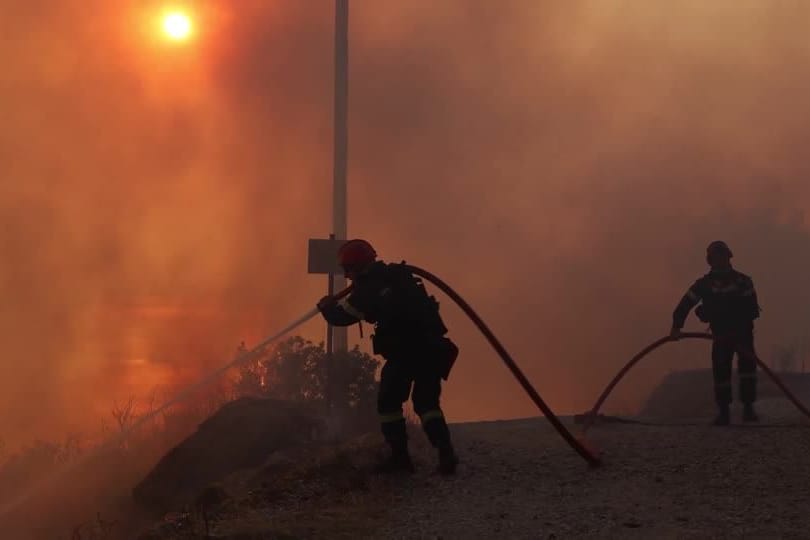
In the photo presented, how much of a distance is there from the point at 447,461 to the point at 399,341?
1.07 meters

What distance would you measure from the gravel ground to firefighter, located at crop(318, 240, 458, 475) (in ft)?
1.27

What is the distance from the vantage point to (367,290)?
8328 mm

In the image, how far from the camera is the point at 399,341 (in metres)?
8.29

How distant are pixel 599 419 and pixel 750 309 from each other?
6.79 ft

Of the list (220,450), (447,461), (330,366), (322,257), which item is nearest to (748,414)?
(447,461)

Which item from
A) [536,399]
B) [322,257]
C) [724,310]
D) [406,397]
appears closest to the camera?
[406,397]

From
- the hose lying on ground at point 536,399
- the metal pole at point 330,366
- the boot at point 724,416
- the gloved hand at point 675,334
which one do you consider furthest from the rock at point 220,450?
the boot at point 724,416

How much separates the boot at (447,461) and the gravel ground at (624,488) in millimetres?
91

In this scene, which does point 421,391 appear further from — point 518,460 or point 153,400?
point 153,400

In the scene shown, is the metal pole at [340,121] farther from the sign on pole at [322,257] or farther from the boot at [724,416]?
the boot at [724,416]

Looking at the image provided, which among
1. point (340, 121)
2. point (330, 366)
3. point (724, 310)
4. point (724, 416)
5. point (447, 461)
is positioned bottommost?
point (447, 461)

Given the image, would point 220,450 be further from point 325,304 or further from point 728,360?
point 728,360

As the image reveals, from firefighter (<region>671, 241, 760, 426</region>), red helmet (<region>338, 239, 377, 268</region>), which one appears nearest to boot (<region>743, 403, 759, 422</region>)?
firefighter (<region>671, 241, 760, 426</region>)

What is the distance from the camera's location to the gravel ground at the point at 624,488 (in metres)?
6.87
